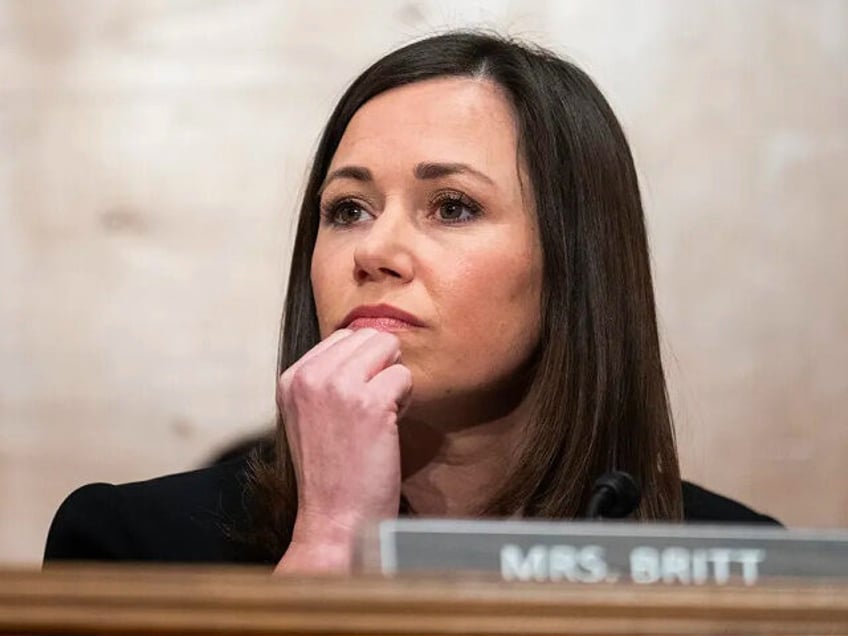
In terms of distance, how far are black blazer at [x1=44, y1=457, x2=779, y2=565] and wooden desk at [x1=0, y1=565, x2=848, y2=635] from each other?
575 millimetres

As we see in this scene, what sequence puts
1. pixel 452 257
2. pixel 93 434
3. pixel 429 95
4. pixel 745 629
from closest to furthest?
pixel 745 629 < pixel 452 257 < pixel 429 95 < pixel 93 434

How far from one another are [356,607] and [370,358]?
1.75 ft

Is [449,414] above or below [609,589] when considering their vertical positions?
above

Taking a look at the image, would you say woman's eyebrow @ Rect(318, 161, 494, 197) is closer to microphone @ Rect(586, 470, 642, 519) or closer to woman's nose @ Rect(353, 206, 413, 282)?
woman's nose @ Rect(353, 206, 413, 282)

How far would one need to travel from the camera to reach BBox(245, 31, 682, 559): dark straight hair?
1.47 m

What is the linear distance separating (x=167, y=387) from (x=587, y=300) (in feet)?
2.91

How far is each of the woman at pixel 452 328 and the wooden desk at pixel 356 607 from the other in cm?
49

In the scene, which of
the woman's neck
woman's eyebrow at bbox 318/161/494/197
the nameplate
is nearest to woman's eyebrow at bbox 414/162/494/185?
woman's eyebrow at bbox 318/161/494/197

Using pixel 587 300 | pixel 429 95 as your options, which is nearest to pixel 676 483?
pixel 587 300

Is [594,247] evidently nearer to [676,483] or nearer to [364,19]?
[676,483]

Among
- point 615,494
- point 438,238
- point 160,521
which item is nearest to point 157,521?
point 160,521

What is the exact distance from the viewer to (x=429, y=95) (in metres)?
1.49

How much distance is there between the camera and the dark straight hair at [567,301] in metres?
1.47

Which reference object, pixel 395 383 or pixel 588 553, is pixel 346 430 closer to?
pixel 395 383
